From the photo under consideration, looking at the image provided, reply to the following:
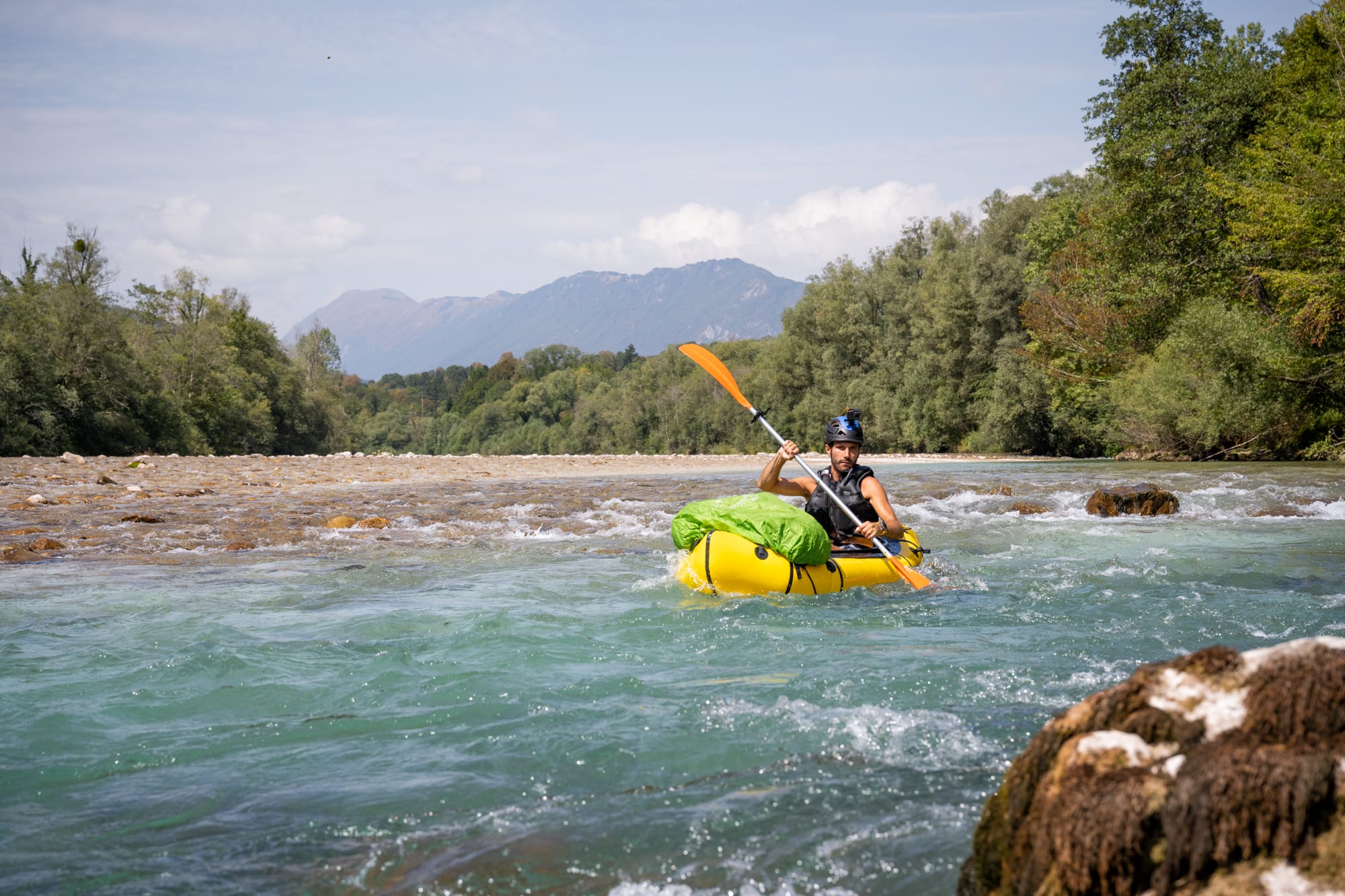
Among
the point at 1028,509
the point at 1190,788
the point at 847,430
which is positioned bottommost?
the point at 1028,509

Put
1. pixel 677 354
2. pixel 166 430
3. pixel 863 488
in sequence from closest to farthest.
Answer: pixel 863 488
pixel 166 430
pixel 677 354

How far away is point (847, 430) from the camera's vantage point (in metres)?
7.91

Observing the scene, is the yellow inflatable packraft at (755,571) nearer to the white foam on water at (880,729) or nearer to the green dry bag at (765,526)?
the green dry bag at (765,526)

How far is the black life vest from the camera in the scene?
319 inches

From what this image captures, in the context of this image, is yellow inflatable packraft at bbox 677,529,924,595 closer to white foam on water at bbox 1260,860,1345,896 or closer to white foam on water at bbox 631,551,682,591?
white foam on water at bbox 631,551,682,591

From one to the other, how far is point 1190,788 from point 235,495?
54.7 ft

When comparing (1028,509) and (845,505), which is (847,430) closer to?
(845,505)

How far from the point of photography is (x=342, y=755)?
4.07 meters

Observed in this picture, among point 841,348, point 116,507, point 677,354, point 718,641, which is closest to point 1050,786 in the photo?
point 718,641

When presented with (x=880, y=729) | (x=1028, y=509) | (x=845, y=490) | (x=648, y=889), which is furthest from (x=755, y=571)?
(x=1028, y=509)

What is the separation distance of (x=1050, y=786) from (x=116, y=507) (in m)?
14.6

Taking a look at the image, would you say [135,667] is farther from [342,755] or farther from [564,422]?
[564,422]

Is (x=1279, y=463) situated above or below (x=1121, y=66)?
below

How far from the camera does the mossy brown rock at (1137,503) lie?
12898mm
